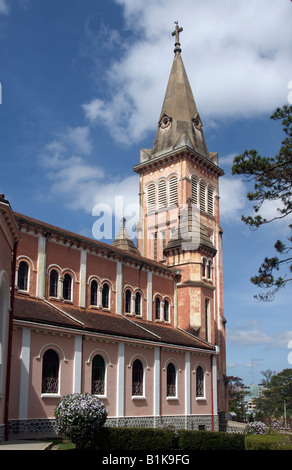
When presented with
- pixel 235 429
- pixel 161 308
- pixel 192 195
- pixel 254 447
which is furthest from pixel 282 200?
pixel 192 195

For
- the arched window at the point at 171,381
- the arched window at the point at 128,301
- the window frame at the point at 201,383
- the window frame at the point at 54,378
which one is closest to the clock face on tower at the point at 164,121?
the arched window at the point at 128,301

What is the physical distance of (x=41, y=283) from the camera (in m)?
26.1

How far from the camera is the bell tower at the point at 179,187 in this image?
45312 mm

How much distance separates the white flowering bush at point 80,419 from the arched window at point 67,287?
35.3ft

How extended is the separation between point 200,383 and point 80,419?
16.6 meters

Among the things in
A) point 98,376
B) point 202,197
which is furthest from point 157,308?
point 202,197

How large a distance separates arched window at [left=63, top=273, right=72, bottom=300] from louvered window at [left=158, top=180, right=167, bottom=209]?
2214cm

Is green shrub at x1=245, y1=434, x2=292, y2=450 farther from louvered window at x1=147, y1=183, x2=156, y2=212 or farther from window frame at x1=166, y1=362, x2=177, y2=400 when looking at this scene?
louvered window at x1=147, y1=183, x2=156, y2=212

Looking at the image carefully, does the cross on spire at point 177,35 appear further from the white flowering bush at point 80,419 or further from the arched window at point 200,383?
the white flowering bush at point 80,419

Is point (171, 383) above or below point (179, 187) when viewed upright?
below

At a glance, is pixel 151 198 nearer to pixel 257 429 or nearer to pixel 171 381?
pixel 171 381

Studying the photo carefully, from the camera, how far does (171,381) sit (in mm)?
29562

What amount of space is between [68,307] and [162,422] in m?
8.43

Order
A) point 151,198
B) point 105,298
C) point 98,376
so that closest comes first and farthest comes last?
point 98,376 < point 105,298 < point 151,198
